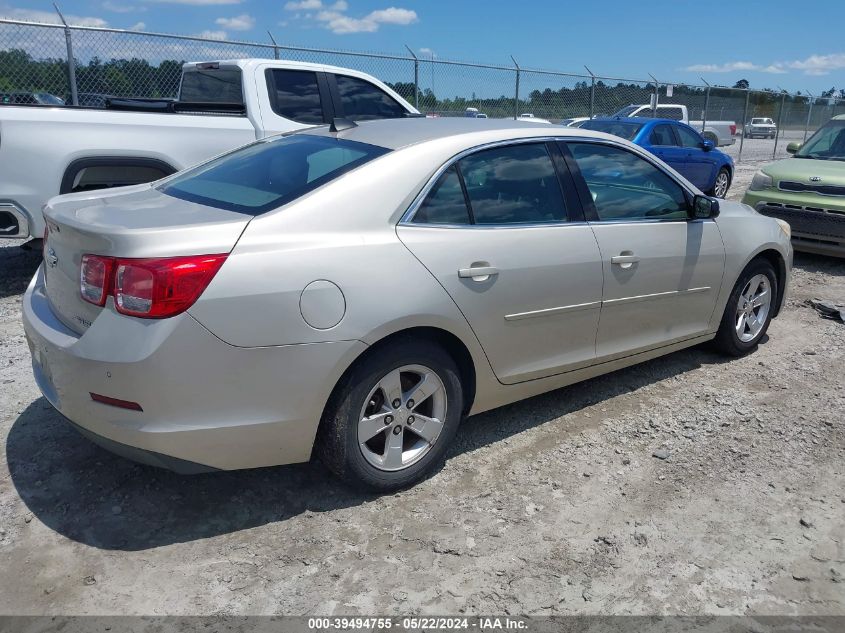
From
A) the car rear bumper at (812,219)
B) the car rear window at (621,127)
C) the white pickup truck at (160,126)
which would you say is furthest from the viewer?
the car rear window at (621,127)

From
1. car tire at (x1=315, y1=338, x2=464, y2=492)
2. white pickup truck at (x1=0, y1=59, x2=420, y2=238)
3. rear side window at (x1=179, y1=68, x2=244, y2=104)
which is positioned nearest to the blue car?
white pickup truck at (x1=0, y1=59, x2=420, y2=238)

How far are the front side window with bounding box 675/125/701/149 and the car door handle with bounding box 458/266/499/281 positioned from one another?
1159 cm

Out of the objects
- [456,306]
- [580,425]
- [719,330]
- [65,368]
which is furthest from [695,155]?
[65,368]

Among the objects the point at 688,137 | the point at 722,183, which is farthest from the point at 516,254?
the point at 722,183

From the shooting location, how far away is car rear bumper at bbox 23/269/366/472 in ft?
8.67

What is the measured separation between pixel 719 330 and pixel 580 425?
158 centimetres

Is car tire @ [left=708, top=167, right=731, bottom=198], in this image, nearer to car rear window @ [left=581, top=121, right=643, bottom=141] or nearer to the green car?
car rear window @ [left=581, top=121, right=643, bottom=141]

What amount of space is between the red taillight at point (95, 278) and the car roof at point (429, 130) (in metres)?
1.39

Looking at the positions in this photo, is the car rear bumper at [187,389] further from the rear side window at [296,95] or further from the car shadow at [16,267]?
the rear side window at [296,95]

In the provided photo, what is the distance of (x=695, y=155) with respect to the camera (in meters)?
13.8

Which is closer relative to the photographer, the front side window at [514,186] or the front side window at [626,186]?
the front side window at [514,186]

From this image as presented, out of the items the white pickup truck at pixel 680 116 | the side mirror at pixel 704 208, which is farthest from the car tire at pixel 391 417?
the white pickup truck at pixel 680 116

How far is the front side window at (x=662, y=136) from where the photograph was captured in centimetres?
1294

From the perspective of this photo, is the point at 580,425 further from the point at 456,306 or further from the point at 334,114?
the point at 334,114
